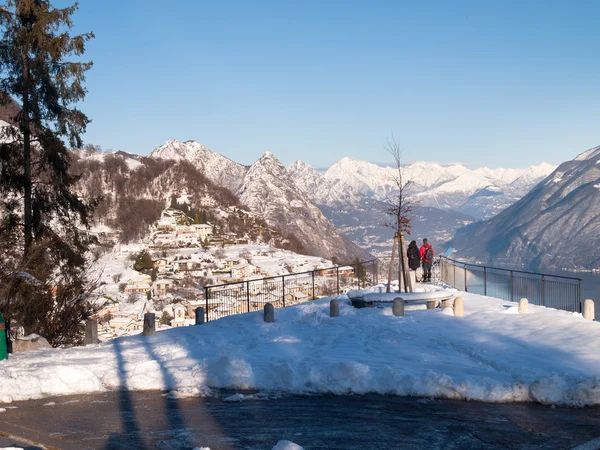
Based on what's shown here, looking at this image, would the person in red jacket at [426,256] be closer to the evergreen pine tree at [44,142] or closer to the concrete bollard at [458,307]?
the concrete bollard at [458,307]

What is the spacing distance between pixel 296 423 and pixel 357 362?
292 centimetres

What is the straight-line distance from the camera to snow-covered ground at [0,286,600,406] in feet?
32.8

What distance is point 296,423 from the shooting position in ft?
27.9

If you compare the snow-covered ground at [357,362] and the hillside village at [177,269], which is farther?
the hillside village at [177,269]

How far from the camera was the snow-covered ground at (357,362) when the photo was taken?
998 cm

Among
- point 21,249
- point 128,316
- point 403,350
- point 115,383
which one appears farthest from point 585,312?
point 128,316

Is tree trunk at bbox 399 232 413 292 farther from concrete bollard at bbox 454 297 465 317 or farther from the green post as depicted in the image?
the green post

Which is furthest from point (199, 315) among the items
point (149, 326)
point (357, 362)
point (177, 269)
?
point (177, 269)

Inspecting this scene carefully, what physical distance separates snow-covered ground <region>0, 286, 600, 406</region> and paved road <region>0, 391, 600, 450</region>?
1.28 feet

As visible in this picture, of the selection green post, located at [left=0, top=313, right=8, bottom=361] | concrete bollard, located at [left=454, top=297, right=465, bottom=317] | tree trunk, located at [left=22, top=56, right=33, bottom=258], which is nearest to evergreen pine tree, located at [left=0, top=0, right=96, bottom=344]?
tree trunk, located at [left=22, top=56, right=33, bottom=258]

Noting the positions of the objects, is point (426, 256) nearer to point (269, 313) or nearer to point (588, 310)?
point (588, 310)

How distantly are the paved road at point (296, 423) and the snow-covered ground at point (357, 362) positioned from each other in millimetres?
392

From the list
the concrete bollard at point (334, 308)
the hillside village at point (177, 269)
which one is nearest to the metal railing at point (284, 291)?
the hillside village at point (177, 269)

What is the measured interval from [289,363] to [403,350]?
9.14 feet
